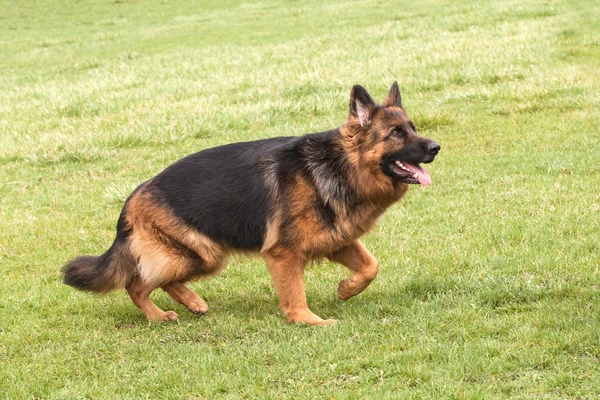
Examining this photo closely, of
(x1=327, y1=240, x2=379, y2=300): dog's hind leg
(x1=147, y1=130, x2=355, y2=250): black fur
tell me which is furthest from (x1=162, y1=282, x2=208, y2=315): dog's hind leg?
(x1=327, y1=240, x2=379, y2=300): dog's hind leg

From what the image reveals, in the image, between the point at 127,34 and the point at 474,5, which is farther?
the point at 127,34

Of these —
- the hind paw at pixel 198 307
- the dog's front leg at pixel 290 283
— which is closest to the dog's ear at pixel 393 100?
the dog's front leg at pixel 290 283

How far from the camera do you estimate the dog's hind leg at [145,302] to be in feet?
20.7

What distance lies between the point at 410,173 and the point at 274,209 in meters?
1.09

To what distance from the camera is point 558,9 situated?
76.6ft

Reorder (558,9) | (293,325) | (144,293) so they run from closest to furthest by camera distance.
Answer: (293,325) < (144,293) < (558,9)

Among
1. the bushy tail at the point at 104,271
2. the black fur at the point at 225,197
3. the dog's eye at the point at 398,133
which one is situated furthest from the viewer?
the bushy tail at the point at 104,271

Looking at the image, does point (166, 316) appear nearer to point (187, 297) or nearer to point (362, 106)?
point (187, 297)

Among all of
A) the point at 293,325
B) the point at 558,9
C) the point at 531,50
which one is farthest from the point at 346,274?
the point at 558,9

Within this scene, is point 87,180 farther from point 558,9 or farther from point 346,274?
point 558,9

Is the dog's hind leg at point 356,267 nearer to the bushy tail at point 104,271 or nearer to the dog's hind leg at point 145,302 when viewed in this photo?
the dog's hind leg at point 145,302

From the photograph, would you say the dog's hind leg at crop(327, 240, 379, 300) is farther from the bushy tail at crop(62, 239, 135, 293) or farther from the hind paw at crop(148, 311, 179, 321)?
the bushy tail at crop(62, 239, 135, 293)

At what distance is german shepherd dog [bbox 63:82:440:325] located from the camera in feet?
19.2

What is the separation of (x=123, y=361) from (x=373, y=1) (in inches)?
1136
